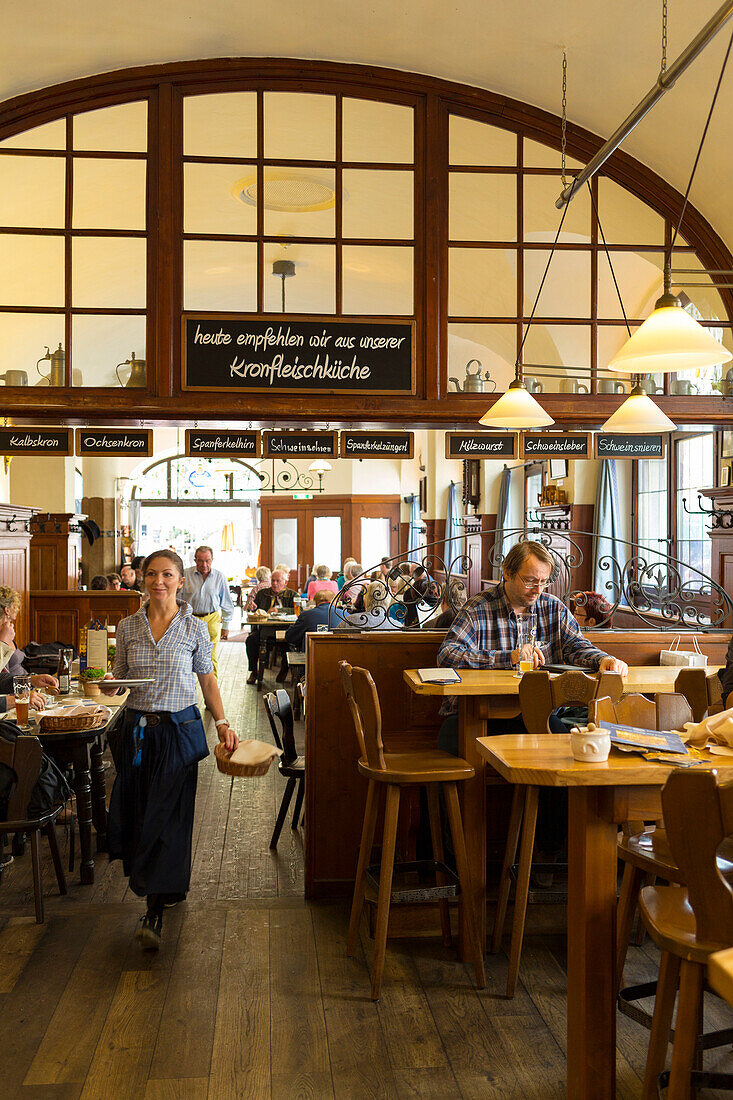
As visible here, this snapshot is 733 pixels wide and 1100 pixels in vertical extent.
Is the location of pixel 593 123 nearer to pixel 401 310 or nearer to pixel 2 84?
pixel 401 310

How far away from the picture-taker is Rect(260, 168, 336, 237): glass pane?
5.84 meters

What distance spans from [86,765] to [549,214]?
14.3ft

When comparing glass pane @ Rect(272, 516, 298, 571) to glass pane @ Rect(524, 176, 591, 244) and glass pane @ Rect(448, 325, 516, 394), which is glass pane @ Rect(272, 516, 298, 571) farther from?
glass pane @ Rect(524, 176, 591, 244)

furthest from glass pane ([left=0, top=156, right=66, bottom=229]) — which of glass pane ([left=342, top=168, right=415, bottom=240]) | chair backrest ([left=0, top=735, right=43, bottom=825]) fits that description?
chair backrest ([left=0, top=735, right=43, bottom=825])

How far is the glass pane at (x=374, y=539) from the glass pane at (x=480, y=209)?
13.8 m

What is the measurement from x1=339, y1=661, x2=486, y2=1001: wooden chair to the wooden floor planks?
5.9 inches

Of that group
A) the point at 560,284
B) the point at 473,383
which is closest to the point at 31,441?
the point at 473,383

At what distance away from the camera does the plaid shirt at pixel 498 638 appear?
4.11 metres

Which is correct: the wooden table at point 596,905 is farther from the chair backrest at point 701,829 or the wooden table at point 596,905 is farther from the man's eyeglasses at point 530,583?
the man's eyeglasses at point 530,583

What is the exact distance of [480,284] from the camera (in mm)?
5977

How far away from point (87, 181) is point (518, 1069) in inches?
209

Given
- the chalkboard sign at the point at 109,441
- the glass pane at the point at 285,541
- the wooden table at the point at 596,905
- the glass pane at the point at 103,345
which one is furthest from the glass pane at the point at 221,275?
the glass pane at the point at 285,541

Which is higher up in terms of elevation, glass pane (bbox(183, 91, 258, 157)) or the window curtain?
glass pane (bbox(183, 91, 258, 157))

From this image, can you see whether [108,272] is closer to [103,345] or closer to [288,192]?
[103,345]
